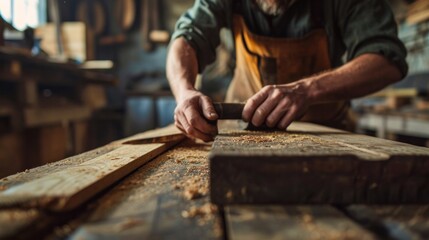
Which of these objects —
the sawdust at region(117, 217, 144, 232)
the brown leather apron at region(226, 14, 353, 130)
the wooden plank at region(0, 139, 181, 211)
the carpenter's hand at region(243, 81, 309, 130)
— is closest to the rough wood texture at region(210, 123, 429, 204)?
the sawdust at region(117, 217, 144, 232)

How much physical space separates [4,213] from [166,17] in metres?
→ 7.70

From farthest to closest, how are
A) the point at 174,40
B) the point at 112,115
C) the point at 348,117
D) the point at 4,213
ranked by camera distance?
1. the point at 112,115
2. the point at 348,117
3. the point at 174,40
4. the point at 4,213

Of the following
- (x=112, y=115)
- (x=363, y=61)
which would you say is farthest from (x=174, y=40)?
(x=112, y=115)

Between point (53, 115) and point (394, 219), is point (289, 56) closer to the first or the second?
point (394, 219)

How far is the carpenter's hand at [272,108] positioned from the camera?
133cm

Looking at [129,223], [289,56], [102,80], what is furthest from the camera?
[102,80]

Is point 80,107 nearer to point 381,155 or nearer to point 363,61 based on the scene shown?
point 363,61

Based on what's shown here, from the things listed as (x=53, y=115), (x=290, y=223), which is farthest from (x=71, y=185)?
(x=53, y=115)

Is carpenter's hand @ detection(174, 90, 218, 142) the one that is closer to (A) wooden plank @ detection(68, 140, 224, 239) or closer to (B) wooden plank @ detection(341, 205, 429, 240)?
(A) wooden plank @ detection(68, 140, 224, 239)

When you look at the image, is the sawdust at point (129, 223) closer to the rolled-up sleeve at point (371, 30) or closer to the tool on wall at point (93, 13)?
the rolled-up sleeve at point (371, 30)

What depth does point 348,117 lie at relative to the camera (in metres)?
2.61

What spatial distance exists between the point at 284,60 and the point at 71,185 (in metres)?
1.73

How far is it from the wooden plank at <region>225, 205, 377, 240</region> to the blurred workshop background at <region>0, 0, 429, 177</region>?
1758 mm

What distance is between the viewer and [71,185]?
28.7 inches
